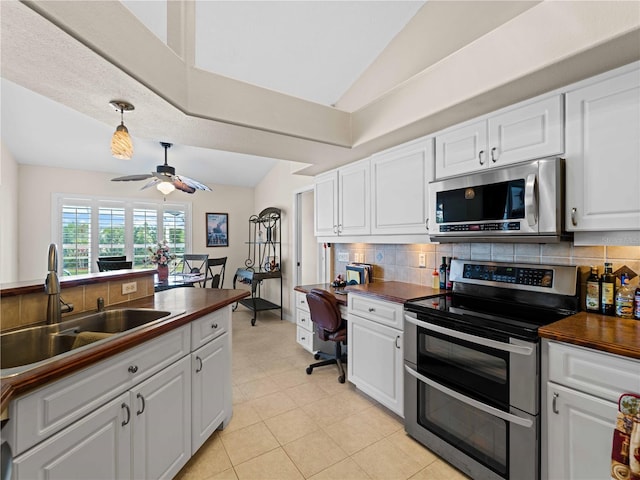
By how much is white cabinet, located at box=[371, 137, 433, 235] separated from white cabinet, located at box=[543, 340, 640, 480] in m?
1.26

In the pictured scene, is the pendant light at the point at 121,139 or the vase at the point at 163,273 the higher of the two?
the pendant light at the point at 121,139

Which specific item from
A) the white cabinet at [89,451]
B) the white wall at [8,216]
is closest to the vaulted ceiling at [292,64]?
the white wall at [8,216]

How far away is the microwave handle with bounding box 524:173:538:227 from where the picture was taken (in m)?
1.67

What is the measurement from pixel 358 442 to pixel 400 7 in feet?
10.7

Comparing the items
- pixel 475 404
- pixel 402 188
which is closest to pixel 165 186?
pixel 402 188

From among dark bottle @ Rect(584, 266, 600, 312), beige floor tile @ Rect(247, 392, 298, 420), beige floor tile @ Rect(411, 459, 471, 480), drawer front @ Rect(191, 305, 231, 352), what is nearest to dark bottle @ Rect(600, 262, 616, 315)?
dark bottle @ Rect(584, 266, 600, 312)

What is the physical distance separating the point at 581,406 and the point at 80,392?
2.06 meters

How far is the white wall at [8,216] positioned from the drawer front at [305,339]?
353 centimetres

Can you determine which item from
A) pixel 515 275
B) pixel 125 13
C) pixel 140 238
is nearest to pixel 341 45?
pixel 125 13

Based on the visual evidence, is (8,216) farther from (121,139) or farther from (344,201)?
(344,201)

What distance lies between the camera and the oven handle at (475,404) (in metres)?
1.47

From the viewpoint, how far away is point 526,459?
1.46 meters

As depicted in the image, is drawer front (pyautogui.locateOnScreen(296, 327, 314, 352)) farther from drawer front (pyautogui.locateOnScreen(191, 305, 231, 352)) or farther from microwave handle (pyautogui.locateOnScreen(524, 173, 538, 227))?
microwave handle (pyautogui.locateOnScreen(524, 173, 538, 227))

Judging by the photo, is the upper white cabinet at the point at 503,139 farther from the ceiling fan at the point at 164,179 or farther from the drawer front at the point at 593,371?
the ceiling fan at the point at 164,179
